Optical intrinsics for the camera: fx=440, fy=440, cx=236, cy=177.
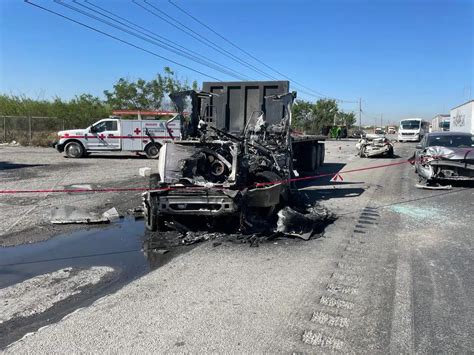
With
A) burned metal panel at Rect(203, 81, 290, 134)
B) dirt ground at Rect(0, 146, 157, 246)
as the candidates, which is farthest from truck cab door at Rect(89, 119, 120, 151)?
burned metal panel at Rect(203, 81, 290, 134)

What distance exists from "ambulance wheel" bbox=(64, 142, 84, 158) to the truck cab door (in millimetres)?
526

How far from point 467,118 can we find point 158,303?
28.8 metres

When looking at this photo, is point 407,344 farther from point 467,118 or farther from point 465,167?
point 467,118

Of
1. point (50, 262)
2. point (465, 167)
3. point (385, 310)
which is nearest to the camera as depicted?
point (385, 310)

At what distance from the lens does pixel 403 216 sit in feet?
27.9

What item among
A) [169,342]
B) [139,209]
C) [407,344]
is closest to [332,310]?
[407,344]

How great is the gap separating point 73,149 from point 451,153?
17.2 m

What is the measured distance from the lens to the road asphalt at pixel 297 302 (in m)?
3.49

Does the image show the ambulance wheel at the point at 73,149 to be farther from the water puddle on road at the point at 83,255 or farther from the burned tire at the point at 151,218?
the burned tire at the point at 151,218

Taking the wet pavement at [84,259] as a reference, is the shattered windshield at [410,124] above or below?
above

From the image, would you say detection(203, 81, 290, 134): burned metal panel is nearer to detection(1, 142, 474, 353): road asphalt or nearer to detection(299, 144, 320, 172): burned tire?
detection(299, 144, 320, 172): burned tire

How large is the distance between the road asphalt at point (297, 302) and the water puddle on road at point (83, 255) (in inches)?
15.9

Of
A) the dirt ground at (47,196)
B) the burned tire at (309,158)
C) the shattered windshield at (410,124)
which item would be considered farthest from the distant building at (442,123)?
the dirt ground at (47,196)

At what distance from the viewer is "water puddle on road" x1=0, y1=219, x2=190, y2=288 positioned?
5.39 m
